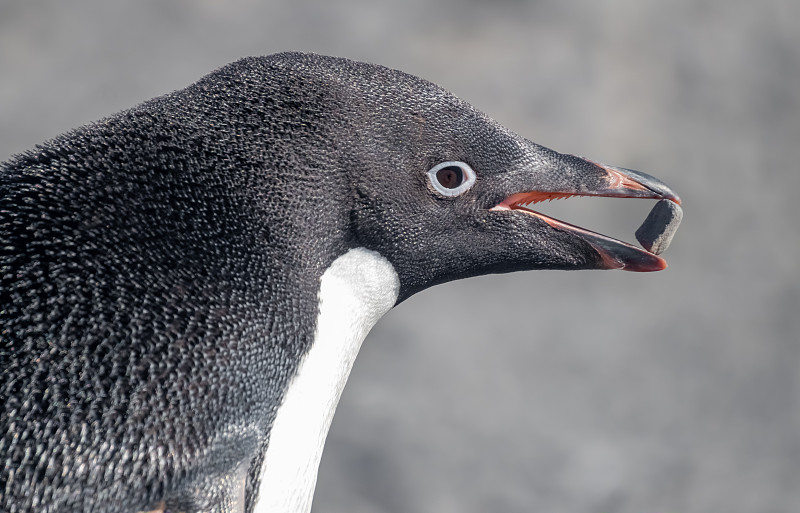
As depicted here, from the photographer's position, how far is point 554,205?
181cm

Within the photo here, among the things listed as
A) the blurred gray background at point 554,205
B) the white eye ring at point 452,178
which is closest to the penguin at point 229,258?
the white eye ring at point 452,178

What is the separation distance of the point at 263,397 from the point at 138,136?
21 cm

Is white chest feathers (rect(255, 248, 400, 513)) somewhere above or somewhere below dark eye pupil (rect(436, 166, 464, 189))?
below

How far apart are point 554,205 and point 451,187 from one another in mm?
1100

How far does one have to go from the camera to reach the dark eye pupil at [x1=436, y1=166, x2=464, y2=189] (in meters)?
0.74

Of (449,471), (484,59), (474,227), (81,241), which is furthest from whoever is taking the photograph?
(484,59)

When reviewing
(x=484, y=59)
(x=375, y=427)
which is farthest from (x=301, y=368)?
(x=484, y=59)

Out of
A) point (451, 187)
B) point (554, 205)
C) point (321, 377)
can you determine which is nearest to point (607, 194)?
point (451, 187)

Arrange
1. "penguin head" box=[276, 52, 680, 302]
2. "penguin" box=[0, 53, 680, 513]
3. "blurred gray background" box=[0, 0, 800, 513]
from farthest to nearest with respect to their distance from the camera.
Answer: "blurred gray background" box=[0, 0, 800, 513] < "penguin head" box=[276, 52, 680, 302] < "penguin" box=[0, 53, 680, 513]

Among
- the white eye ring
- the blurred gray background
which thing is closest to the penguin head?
the white eye ring

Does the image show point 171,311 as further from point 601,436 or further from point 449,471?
point 601,436

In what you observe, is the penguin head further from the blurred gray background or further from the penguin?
the blurred gray background

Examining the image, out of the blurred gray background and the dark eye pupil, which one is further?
the blurred gray background

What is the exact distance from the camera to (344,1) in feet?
6.33
